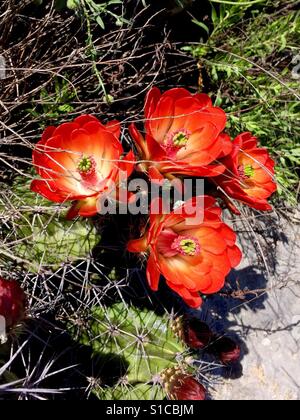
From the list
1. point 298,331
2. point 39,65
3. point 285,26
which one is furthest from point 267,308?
point 39,65

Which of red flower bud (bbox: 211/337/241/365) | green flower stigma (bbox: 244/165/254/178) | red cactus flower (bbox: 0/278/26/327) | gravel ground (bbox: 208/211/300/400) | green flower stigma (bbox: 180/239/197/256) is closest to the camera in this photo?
red cactus flower (bbox: 0/278/26/327)

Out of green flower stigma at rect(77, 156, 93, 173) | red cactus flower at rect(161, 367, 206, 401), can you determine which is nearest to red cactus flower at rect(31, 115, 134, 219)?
green flower stigma at rect(77, 156, 93, 173)

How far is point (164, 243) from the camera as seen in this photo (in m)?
1.01

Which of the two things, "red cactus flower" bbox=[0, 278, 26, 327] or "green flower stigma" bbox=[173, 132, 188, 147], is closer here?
"red cactus flower" bbox=[0, 278, 26, 327]

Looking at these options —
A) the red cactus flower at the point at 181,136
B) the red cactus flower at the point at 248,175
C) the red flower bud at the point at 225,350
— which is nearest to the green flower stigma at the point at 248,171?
the red cactus flower at the point at 248,175

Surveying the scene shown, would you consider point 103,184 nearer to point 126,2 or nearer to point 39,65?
point 39,65

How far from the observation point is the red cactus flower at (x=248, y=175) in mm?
1031

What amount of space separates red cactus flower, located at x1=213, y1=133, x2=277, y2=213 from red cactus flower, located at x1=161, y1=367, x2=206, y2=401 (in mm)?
403

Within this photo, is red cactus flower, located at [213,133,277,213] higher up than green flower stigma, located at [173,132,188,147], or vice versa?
green flower stigma, located at [173,132,188,147]

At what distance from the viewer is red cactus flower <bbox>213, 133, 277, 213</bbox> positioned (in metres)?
1.03

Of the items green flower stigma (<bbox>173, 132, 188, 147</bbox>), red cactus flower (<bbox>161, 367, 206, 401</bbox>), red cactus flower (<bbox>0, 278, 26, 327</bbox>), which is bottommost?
red cactus flower (<bbox>161, 367, 206, 401</bbox>)

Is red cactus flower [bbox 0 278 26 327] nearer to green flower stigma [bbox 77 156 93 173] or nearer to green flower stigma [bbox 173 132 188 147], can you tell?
green flower stigma [bbox 77 156 93 173]

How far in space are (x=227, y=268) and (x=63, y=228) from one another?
0.38m

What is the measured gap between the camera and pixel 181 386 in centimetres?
119
